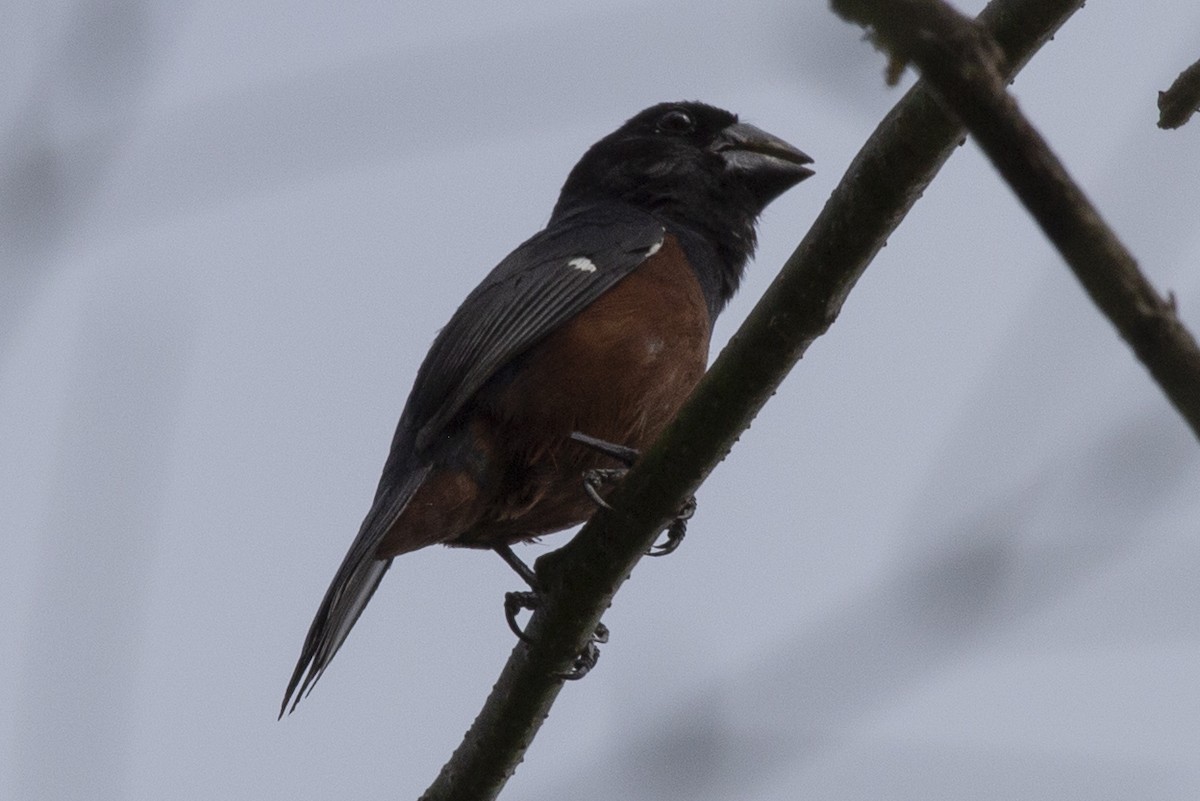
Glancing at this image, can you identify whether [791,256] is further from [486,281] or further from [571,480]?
[486,281]

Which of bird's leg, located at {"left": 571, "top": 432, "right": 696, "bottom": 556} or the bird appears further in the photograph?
the bird

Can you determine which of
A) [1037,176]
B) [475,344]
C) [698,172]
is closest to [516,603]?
[475,344]

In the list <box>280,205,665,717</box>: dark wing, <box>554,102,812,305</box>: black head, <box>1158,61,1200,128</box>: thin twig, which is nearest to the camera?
<box>1158,61,1200,128</box>: thin twig

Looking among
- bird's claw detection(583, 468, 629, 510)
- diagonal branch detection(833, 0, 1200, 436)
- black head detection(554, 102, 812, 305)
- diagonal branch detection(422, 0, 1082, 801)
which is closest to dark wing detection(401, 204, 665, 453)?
black head detection(554, 102, 812, 305)

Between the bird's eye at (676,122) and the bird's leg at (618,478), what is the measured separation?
187cm

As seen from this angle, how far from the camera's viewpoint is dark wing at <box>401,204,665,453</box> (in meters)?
5.11

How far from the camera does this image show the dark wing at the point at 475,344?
478cm

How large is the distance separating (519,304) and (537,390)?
17.1 inches

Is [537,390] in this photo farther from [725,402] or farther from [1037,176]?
[1037,176]

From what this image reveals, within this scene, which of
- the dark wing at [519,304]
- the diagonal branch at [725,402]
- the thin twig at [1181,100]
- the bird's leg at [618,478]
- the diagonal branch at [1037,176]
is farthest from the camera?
the dark wing at [519,304]

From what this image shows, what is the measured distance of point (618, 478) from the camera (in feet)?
15.1

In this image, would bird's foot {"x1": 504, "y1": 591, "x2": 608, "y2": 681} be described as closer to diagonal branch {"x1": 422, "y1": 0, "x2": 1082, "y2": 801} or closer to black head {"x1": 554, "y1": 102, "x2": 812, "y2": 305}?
diagonal branch {"x1": 422, "y1": 0, "x2": 1082, "y2": 801}

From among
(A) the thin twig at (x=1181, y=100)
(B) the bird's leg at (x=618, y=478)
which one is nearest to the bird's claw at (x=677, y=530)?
(B) the bird's leg at (x=618, y=478)

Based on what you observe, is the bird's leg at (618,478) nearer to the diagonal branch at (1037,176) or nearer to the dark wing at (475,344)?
the dark wing at (475,344)
